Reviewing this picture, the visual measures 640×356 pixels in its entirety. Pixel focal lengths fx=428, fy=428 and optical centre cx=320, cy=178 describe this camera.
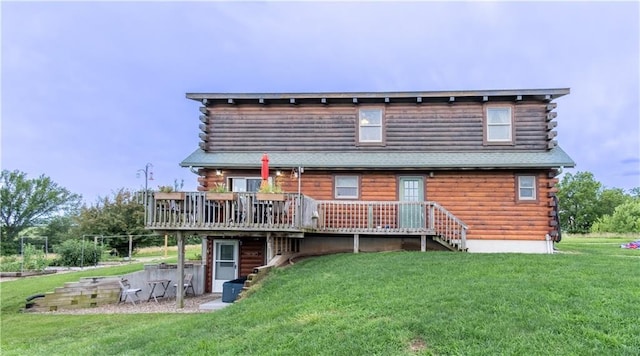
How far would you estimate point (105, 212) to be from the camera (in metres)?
33.2

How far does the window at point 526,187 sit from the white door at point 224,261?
10049 millimetres

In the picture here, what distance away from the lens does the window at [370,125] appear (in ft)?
51.2

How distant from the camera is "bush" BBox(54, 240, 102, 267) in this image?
24.0m

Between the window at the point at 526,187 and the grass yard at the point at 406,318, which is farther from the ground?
the window at the point at 526,187

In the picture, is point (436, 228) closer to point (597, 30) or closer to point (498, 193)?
point (498, 193)

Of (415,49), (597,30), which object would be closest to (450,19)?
(415,49)

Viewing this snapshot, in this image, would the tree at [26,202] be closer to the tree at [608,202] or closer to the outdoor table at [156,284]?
the outdoor table at [156,284]

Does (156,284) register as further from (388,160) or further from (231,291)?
(388,160)

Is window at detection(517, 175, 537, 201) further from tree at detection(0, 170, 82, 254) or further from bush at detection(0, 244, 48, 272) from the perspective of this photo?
tree at detection(0, 170, 82, 254)

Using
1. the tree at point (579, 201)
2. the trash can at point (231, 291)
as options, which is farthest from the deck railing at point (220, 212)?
the tree at point (579, 201)

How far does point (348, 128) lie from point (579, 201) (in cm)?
6958

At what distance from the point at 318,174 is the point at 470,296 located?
8895mm

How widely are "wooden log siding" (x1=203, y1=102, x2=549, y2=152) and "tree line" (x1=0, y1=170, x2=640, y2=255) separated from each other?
4214mm

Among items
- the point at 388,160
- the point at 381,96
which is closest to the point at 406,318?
the point at 388,160
